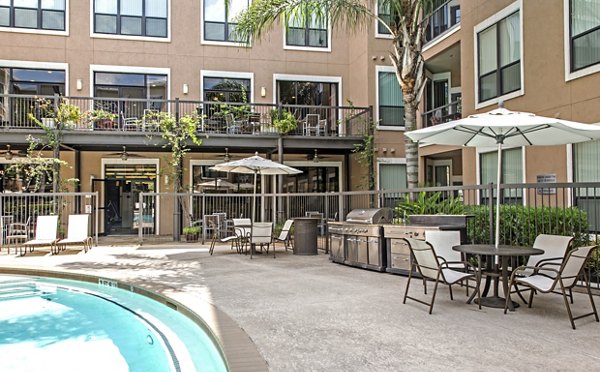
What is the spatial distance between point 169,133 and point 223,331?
11.3 metres

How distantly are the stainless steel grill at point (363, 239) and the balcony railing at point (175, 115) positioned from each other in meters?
7.60

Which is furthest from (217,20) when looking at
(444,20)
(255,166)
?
(255,166)

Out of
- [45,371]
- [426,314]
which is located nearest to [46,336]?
[45,371]

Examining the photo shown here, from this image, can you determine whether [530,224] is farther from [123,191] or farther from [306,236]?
[123,191]

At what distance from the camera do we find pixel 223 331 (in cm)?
423

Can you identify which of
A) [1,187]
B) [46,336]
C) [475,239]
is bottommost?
[46,336]

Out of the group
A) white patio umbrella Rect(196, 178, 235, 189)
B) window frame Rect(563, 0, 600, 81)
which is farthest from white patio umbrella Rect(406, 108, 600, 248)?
white patio umbrella Rect(196, 178, 235, 189)

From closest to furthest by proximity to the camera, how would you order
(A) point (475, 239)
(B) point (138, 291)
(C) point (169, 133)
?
(B) point (138, 291)
(A) point (475, 239)
(C) point (169, 133)

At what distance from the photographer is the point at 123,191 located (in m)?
17.1

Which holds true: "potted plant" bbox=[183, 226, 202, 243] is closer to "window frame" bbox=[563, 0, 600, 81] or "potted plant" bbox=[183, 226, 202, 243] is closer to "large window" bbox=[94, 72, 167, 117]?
"large window" bbox=[94, 72, 167, 117]

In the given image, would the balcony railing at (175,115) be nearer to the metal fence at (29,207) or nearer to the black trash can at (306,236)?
the metal fence at (29,207)

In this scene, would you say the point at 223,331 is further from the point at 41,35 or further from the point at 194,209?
the point at 41,35

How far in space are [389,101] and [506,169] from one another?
7.07m

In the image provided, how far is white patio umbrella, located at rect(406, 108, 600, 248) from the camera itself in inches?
203
